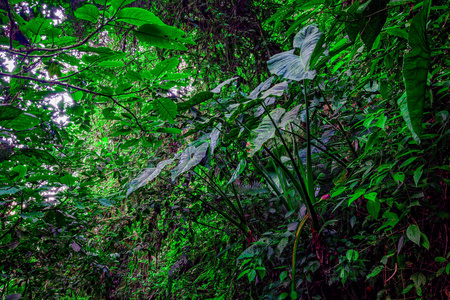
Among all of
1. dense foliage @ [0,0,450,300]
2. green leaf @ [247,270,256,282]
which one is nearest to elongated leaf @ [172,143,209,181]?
dense foliage @ [0,0,450,300]

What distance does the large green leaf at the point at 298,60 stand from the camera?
3.34ft

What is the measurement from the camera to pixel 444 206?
3.02 feet

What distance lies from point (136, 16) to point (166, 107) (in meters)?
0.36

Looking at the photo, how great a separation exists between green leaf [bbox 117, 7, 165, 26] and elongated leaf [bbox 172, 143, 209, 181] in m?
0.60

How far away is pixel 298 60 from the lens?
3.74 ft

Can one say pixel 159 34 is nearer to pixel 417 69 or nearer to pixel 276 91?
pixel 417 69

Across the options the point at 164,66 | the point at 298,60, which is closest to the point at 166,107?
the point at 164,66

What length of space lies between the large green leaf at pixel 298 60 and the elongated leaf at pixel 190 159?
1.49 feet

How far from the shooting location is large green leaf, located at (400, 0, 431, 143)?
1.11ft

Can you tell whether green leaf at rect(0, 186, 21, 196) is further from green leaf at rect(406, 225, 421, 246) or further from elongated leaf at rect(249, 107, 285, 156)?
green leaf at rect(406, 225, 421, 246)

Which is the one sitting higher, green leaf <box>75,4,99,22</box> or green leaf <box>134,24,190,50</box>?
green leaf <box>75,4,99,22</box>

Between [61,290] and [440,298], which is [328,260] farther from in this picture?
[61,290]

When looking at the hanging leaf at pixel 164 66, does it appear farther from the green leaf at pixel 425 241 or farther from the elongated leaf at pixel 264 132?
the green leaf at pixel 425 241

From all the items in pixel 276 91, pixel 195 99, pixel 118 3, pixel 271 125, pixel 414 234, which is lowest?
pixel 414 234
